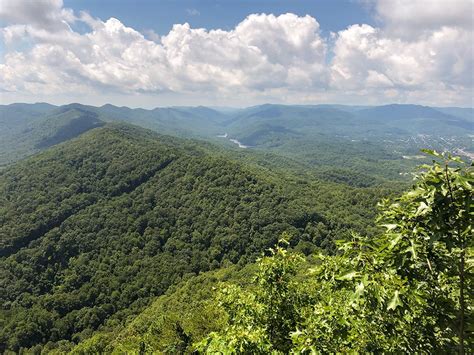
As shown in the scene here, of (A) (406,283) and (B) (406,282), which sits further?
(A) (406,283)

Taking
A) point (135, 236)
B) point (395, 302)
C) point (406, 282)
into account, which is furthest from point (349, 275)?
point (135, 236)

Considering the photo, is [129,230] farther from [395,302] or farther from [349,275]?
[395,302]

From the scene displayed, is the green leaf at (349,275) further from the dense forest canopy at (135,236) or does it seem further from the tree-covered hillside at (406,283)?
the dense forest canopy at (135,236)

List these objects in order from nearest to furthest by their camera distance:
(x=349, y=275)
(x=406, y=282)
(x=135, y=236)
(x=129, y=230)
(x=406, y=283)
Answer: (x=349, y=275) → (x=406, y=282) → (x=406, y=283) → (x=135, y=236) → (x=129, y=230)

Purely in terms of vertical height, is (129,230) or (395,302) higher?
(395,302)

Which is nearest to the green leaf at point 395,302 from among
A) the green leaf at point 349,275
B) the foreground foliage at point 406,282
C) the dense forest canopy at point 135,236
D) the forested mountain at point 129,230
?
the foreground foliage at point 406,282

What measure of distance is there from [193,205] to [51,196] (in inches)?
3154

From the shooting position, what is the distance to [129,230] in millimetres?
151875

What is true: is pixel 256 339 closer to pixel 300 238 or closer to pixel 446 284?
pixel 446 284

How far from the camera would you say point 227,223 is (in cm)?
14625

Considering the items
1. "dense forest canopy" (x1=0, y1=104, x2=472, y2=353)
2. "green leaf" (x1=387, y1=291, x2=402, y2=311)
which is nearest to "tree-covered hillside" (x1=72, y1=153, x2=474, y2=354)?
"green leaf" (x1=387, y1=291, x2=402, y2=311)

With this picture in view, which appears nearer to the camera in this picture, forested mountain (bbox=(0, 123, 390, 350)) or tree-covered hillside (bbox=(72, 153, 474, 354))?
tree-covered hillside (bbox=(72, 153, 474, 354))

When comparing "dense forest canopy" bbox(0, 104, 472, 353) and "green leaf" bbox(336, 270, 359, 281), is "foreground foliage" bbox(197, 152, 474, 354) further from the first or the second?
"dense forest canopy" bbox(0, 104, 472, 353)

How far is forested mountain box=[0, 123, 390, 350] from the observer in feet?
365
